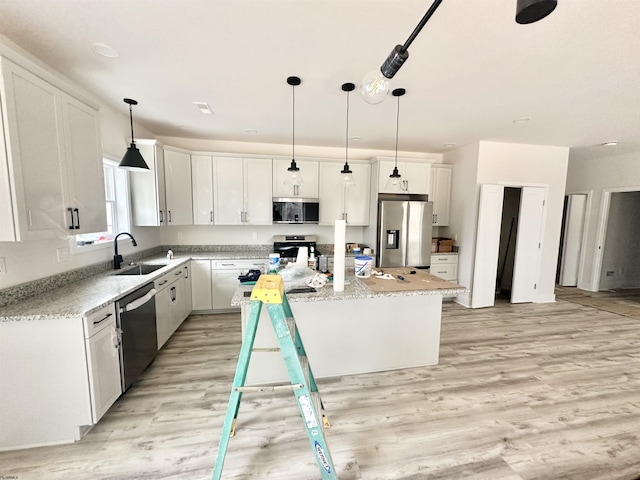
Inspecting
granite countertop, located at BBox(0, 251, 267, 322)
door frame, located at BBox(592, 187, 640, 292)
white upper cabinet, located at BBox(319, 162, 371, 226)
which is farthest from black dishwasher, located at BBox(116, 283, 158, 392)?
door frame, located at BBox(592, 187, 640, 292)

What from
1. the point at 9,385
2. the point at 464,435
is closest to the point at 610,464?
the point at 464,435

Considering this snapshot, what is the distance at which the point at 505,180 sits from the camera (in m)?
4.26

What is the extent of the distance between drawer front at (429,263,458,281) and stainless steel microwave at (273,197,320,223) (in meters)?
2.26

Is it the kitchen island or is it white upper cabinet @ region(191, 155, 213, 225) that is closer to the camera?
the kitchen island

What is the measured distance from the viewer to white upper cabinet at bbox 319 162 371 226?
4324mm

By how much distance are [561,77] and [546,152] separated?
281 cm

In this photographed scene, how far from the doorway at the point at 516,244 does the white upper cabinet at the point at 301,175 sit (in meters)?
2.68

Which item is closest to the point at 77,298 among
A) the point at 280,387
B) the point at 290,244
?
the point at 280,387

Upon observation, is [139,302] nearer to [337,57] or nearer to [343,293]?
[343,293]

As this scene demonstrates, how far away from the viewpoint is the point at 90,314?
170cm

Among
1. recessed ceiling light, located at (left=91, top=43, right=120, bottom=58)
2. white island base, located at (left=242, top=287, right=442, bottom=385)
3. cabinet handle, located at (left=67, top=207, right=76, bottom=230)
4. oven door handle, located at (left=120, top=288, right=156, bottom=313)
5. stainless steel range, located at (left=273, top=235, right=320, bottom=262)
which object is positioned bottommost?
white island base, located at (left=242, top=287, right=442, bottom=385)

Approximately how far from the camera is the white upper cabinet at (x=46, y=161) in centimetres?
152

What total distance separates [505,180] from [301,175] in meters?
3.37

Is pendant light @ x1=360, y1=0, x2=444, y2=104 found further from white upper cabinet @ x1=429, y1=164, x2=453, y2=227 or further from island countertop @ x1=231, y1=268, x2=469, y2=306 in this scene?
white upper cabinet @ x1=429, y1=164, x2=453, y2=227
